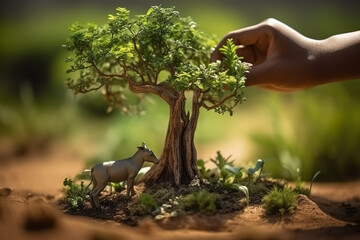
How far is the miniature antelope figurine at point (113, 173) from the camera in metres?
4.71

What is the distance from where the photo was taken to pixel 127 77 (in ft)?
17.2

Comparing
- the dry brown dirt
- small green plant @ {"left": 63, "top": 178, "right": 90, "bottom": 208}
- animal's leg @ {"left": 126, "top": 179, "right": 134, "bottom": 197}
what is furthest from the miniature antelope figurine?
the dry brown dirt

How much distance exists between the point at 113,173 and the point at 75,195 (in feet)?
1.67

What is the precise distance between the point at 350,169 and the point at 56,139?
5.92 metres

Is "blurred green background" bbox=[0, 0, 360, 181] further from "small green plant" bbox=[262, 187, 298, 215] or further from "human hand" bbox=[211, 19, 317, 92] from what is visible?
"small green plant" bbox=[262, 187, 298, 215]

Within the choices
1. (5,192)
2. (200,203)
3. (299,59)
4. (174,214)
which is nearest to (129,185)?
(174,214)

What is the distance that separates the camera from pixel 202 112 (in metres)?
10.8

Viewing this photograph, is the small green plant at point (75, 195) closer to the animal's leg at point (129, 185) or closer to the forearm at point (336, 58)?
the animal's leg at point (129, 185)

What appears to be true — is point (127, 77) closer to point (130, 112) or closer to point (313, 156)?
point (130, 112)

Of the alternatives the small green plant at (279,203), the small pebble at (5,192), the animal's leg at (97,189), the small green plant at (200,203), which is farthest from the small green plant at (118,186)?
the small green plant at (279,203)

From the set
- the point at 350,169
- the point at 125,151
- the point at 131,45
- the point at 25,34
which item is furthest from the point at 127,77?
the point at 25,34

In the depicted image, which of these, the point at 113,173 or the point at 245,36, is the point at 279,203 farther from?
the point at 245,36

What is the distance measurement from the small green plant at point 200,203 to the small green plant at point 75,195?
1049 mm

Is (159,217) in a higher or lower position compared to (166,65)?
lower
